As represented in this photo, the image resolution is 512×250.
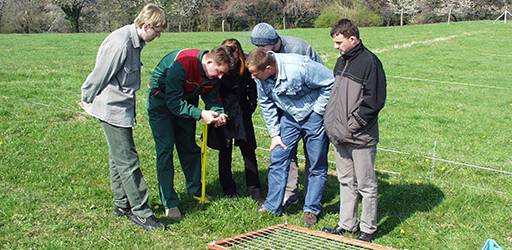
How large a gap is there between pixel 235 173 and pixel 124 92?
2.77 m

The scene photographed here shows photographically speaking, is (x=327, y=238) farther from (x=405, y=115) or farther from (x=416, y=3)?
(x=416, y=3)

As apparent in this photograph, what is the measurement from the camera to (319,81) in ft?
19.5

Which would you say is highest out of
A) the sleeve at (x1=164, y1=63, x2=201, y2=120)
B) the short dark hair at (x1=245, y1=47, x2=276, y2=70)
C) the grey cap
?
the grey cap

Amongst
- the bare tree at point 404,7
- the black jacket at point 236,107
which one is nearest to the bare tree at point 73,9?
the bare tree at point 404,7

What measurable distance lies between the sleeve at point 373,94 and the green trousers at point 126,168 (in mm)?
2130

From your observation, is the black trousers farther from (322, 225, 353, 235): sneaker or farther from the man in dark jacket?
the man in dark jacket

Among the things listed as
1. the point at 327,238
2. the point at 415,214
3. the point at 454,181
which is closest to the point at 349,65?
the point at 327,238

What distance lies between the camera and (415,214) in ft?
21.8

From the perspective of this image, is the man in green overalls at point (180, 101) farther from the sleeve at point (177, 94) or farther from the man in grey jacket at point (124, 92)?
the man in grey jacket at point (124, 92)

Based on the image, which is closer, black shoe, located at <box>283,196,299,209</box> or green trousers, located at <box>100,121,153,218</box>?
green trousers, located at <box>100,121,153,218</box>

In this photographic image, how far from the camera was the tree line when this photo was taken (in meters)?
51.7

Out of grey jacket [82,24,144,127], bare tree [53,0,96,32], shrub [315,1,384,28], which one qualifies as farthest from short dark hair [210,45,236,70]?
bare tree [53,0,96,32]

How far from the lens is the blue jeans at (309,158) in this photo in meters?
6.15

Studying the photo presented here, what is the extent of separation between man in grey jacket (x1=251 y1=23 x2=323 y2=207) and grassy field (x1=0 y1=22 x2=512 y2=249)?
0.21 meters
